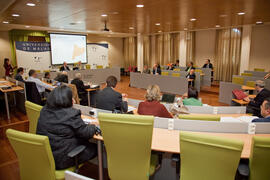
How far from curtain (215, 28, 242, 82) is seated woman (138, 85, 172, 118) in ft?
31.1

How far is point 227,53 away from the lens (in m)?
10.9

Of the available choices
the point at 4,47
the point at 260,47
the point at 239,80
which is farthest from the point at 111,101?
the point at 4,47

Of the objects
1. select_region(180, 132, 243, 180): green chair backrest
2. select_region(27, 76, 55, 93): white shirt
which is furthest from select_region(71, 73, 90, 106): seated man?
select_region(180, 132, 243, 180): green chair backrest

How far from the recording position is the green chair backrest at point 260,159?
1.54m

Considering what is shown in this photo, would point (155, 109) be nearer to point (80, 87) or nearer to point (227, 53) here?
point (80, 87)

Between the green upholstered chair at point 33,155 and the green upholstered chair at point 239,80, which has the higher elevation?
the green upholstered chair at point 239,80

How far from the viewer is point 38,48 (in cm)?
1139

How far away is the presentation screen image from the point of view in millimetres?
11773

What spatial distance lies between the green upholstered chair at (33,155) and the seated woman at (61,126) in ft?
0.57

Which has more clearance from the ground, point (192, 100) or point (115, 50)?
point (115, 50)

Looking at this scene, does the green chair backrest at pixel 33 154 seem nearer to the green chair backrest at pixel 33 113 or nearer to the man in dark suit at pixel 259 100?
the green chair backrest at pixel 33 113

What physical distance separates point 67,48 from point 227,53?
9.55 metres

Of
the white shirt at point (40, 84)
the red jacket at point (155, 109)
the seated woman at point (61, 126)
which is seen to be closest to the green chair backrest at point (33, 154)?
the seated woman at point (61, 126)

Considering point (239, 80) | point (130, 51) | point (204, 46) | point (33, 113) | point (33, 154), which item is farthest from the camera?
point (130, 51)
